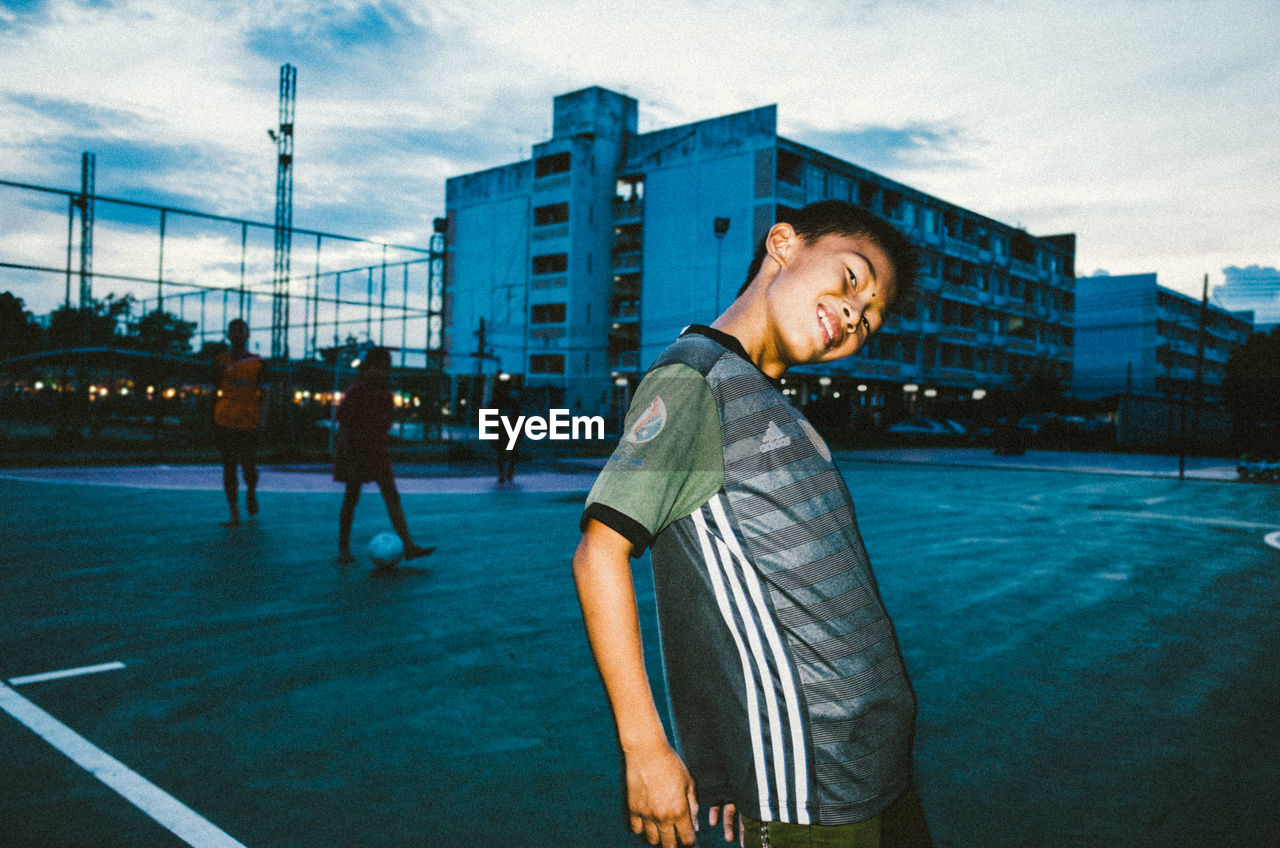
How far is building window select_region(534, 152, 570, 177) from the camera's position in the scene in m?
52.9

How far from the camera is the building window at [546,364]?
53875mm

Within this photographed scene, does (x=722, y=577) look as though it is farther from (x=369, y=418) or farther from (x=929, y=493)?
(x=929, y=493)

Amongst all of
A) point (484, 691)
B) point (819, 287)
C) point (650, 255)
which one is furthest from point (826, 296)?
point (650, 255)

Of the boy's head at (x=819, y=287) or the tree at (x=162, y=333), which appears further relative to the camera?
the tree at (x=162, y=333)

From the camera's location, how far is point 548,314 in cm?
5478

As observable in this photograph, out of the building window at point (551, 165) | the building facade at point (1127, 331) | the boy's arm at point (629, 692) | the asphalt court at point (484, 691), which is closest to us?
the boy's arm at point (629, 692)

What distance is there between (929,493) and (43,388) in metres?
28.7

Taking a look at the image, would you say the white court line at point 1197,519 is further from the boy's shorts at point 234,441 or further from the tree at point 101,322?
the tree at point 101,322

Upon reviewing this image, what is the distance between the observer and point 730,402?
4.50 ft

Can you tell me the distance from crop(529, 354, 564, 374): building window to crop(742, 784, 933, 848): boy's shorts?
52.4m

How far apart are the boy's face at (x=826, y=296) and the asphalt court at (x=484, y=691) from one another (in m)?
2.05

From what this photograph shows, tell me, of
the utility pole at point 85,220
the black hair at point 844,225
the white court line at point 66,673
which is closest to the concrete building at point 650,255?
the utility pole at point 85,220

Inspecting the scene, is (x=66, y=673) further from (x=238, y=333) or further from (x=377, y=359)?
(x=238, y=333)

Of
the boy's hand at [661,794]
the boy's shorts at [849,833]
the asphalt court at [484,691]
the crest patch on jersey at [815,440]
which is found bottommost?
the asphalt court at [484,691]
